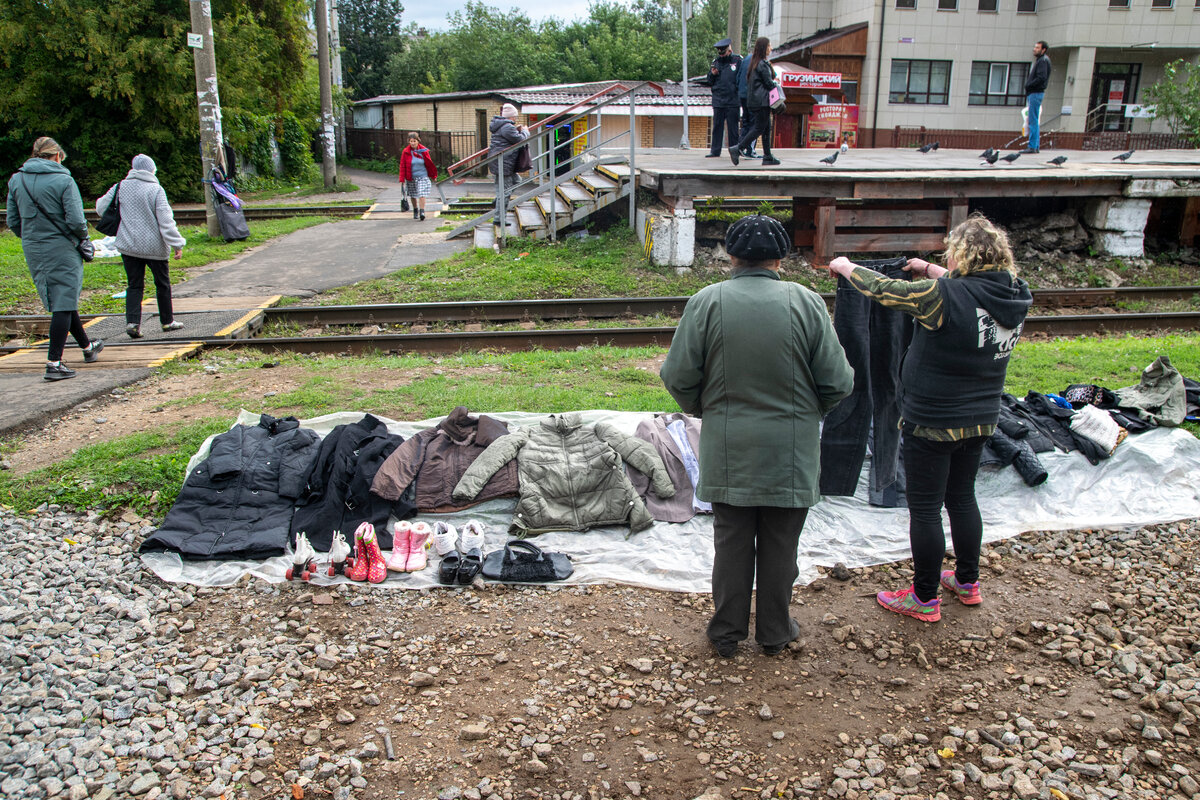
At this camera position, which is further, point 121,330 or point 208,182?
point 208,182

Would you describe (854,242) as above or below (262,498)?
above

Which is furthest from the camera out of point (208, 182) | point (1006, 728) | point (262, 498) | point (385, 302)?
point (208, 182)

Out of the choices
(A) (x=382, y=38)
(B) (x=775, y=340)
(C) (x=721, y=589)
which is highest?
(A) (x=382, y=38)

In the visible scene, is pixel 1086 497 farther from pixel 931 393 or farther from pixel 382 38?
pixel 382 38

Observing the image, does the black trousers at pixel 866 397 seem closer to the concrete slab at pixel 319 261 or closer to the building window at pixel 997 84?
the concrete slab at pixel 319 261

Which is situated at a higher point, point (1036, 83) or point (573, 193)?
point (1036, 83)

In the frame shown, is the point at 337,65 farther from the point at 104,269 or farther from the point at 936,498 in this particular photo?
the point at 936,498

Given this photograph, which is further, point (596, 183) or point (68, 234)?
point (596, 183)

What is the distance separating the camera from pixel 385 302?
11203 mm

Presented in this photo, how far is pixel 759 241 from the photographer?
3.45 metres

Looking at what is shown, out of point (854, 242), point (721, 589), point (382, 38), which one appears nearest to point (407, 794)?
point (721, 589)

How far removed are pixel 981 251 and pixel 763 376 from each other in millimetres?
1181

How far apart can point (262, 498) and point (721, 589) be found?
9.42ft

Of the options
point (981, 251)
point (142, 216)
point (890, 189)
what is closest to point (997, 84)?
point (890, 189)
